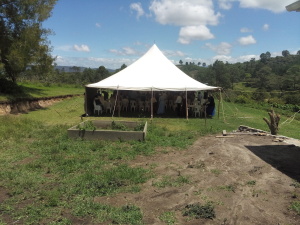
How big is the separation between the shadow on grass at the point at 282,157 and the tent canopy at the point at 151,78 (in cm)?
641

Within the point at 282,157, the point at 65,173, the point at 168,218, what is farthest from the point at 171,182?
the point at 282,157

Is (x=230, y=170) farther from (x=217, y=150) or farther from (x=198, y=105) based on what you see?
(x=198, y=105)

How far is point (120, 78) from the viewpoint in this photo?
1500cm

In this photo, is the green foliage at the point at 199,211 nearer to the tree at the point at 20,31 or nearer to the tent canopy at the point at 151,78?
the tent canopy at the point at 151,78

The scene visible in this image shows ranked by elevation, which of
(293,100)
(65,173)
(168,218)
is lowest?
(168,218)

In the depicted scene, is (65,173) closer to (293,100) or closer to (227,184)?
(227,184)

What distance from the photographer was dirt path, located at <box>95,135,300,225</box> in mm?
4305

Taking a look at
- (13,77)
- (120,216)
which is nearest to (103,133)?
(120,216)

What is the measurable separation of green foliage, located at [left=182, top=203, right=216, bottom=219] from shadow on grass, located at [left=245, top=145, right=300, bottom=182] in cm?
253

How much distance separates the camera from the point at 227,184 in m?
5.50

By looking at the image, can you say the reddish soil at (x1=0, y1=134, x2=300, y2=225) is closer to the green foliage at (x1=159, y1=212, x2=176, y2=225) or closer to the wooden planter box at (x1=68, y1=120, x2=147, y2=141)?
the green foliage at (x1=159, y1=212, x2=176, y2=225)

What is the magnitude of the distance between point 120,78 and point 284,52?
137 metres

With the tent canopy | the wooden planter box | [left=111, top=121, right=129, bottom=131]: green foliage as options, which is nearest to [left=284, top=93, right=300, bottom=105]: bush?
the tent canopy

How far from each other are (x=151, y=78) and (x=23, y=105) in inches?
314
